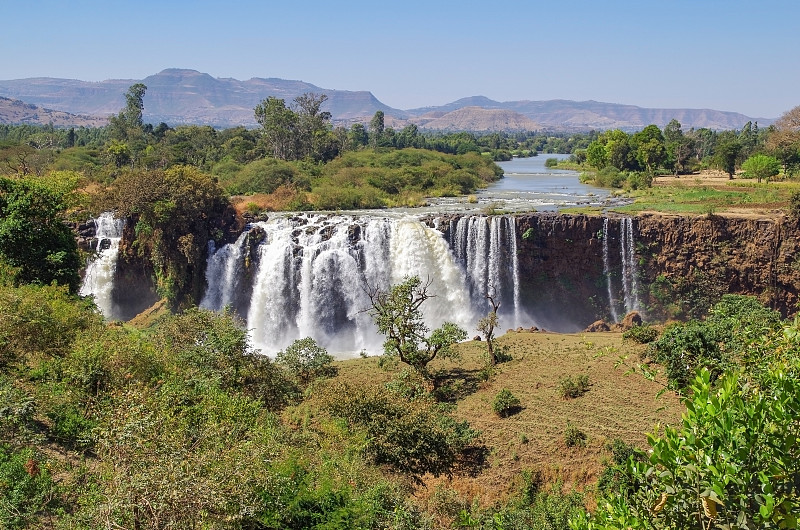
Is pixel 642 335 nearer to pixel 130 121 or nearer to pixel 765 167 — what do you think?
pixel 765 167

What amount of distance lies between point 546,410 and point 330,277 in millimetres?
14986

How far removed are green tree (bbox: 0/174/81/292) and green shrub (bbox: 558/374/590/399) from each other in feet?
53.5

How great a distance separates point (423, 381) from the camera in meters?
19.8

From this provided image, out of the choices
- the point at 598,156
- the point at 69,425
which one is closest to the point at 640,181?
the point at 598,156

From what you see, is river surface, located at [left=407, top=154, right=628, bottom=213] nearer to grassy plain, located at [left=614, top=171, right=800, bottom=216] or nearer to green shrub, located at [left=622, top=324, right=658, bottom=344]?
grassy plain, located at [left=614, top=171, right=800, bottom=216]

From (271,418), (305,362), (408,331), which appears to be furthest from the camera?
(305,362)

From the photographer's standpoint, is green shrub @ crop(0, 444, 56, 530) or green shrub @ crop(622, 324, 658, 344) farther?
green shrub @ crop(622, 324, 658, 344)

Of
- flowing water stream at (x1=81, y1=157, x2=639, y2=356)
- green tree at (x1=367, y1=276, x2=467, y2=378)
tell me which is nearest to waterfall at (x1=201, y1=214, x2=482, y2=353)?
flowing water stream at (x1=81, y1=157, x2=639, y2=356)

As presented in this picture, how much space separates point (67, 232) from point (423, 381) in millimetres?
14274

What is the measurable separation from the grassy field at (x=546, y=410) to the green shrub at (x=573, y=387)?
173 mm

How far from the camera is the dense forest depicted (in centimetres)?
486

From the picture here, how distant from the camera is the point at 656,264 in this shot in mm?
31016

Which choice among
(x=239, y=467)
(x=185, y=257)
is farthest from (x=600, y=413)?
(x=185, y=257)

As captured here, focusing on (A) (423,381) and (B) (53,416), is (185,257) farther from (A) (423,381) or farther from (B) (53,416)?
(B) (53,416)
